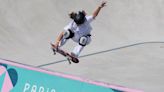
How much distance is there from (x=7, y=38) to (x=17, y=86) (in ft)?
19.3

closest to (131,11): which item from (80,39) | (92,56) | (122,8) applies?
(122,8)

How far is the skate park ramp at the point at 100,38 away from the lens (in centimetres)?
1238

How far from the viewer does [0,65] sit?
8.82 meters

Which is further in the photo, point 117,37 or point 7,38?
point 117,37

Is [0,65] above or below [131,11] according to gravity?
below

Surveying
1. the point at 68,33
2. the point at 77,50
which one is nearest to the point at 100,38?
the point at 77,50

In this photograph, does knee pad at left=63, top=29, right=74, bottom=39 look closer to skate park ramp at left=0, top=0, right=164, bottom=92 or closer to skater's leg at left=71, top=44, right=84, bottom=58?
skater's leg at left=71, top=44, right=84, bottom=58

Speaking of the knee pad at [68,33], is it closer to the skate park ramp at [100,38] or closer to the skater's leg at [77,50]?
the skater's leg at [77,50]

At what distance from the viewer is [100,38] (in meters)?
14.9

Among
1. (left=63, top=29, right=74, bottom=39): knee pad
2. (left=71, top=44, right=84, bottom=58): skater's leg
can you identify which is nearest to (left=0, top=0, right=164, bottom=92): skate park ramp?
(left=71, top=44, right=84, bottom=58): skater's leg

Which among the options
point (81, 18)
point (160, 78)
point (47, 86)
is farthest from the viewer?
point (160, 78)

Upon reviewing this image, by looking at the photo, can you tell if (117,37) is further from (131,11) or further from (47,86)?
(47,86)

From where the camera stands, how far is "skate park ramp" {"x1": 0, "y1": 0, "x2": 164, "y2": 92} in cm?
1238

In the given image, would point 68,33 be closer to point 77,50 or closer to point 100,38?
point 77,50
